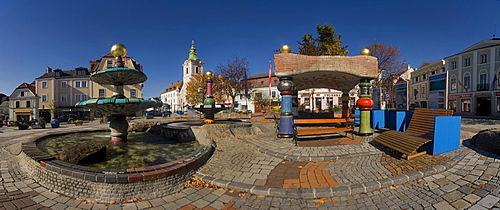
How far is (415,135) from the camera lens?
6.27 meters

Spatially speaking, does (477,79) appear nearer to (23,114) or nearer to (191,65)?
(191,65)

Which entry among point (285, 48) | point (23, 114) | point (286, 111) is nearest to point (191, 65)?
point (23, 114)

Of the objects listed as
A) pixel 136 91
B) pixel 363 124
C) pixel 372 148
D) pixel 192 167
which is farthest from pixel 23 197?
pixel 136 91

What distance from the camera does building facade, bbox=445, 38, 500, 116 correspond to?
2784 centimetres

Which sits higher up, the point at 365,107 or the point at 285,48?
the point at 285,48

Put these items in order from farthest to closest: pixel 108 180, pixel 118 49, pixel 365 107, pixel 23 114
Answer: pixel 23 114, pixel 365 107, pixel 118 49, pixel 108 180

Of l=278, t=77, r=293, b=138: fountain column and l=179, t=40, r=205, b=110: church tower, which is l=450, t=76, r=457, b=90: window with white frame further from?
l=179, t=40, r=205, b=110: church tower

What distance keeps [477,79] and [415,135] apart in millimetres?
37646

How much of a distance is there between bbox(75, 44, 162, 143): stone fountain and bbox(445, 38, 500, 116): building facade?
39134 millimetres

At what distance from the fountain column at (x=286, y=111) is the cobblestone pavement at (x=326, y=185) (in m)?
2.32

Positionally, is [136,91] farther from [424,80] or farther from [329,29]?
[424,80]

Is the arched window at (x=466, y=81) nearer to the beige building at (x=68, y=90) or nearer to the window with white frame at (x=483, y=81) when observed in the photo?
the window with white frame at (x=483, y=81)

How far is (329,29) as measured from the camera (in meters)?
27.1

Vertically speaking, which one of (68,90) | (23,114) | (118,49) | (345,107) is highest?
(68,90)
